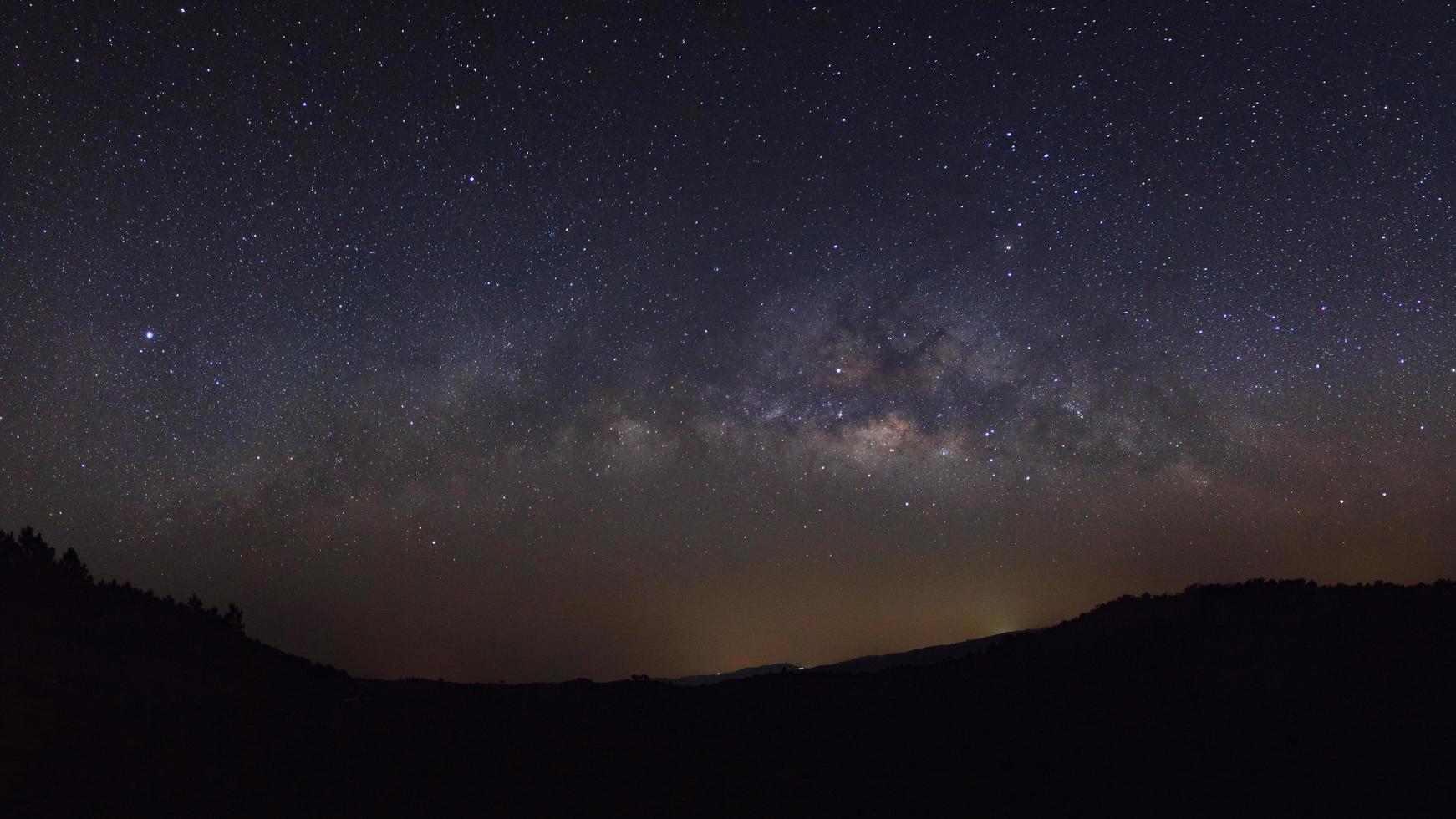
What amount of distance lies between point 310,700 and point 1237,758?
14.4 metres

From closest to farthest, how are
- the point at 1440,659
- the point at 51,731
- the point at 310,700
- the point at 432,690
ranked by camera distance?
the point at 51,731 < the point at 1440,659 < the point at 310,700 < the point at 432,690

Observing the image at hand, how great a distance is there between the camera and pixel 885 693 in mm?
15469

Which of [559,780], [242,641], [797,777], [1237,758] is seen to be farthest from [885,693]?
[242,641]

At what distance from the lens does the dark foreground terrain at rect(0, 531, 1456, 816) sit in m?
9.76

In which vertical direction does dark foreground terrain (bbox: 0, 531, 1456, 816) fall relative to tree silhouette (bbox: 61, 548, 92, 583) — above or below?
below

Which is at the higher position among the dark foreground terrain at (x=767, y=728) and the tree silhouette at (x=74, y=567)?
the tree silhouette at (x=74, y=567)

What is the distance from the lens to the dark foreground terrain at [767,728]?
976 centimetres

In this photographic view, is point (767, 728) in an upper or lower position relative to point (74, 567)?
lower

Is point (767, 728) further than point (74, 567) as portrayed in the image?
No

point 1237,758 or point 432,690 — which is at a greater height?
point 432,690

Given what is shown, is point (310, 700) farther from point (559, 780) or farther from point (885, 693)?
point (885, 693)

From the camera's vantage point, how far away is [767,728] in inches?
553

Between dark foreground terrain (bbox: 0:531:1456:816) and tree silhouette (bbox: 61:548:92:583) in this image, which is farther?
tree silhouette (bbox: 61:548:92:583)

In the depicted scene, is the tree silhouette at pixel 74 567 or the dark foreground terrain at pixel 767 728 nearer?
the dark foreground terrain at pixel 767 728
